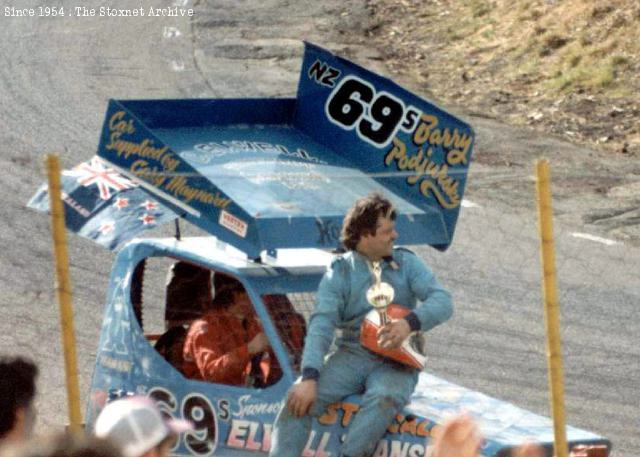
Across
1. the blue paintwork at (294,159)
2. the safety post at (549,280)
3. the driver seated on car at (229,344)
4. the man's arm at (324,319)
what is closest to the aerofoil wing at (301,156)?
the blue paintwork at (294,159)

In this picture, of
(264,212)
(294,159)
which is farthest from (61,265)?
(294,159)

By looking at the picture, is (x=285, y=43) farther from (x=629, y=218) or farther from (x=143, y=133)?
(x=143, y=133)

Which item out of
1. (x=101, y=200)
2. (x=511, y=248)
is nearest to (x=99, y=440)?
(x=101, y=200)

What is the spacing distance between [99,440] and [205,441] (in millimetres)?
3863

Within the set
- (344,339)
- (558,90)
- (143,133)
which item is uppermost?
(558,90)

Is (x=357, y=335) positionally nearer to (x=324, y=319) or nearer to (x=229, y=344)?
(x=324, y=319)

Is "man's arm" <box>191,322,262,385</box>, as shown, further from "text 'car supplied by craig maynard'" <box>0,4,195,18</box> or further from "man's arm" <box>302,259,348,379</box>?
"text 'car supplied by craig maynard'" <box>0,4,195,18</box>

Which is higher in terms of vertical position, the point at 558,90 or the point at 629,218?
the point at 558,90

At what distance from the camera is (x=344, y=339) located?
280 inches

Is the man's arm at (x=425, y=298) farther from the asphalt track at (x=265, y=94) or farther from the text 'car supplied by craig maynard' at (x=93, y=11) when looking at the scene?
the text 'car supplied by craig maynard' at (x=93, y=11)

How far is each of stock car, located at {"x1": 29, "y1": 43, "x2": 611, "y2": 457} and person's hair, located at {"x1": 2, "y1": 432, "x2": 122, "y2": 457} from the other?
3360 millimetres

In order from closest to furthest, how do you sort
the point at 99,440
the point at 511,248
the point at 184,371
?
the point at 99,440 < the point at 184,371 < the point at 511,248

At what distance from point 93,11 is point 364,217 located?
17.3 metres

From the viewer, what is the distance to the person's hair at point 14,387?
4.48 meters
